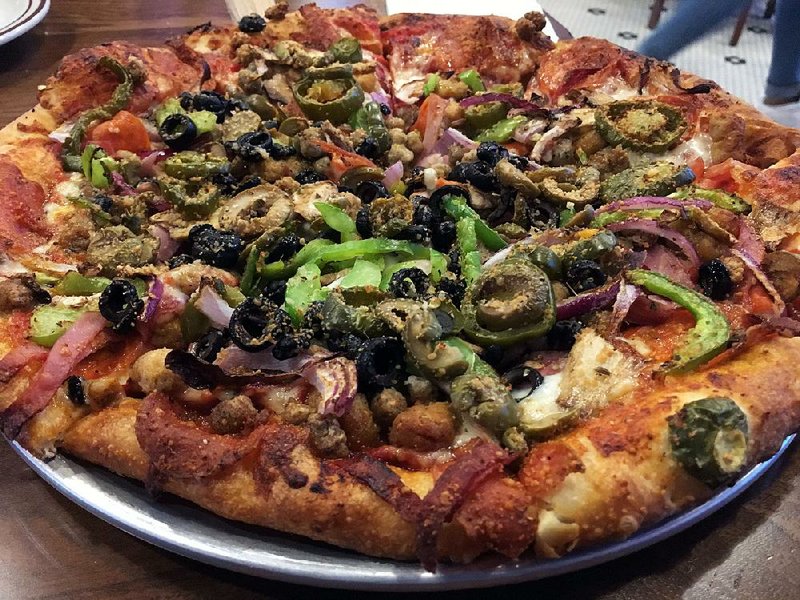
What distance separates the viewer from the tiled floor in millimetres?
8125

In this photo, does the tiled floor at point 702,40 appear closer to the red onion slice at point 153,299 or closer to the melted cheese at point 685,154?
the melted cheese at point 685,154

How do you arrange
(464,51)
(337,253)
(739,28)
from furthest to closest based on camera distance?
(739,28) → (464,51) → (337,253)

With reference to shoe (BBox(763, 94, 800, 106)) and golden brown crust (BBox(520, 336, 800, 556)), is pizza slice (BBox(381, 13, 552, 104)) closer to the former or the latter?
golden brown crust (BBox(520, 336, 800, 556))

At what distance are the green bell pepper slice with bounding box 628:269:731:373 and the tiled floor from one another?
5.82m

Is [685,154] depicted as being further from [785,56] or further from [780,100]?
[780,100]

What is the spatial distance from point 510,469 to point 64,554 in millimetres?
1204

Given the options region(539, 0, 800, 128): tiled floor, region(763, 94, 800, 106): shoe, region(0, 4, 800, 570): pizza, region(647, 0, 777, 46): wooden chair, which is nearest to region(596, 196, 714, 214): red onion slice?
region(0, 4, 800, 570): pizza

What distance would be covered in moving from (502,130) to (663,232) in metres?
1.07

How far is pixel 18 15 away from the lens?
483cm

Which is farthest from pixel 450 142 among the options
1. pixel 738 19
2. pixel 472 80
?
pixel 738 19

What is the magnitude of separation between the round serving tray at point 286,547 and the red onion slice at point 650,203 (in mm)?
1025

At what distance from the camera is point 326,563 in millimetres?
1763

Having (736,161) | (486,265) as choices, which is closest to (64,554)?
(486,265)

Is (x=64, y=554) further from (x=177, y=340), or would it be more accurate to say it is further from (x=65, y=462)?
(x=177, y=340)
